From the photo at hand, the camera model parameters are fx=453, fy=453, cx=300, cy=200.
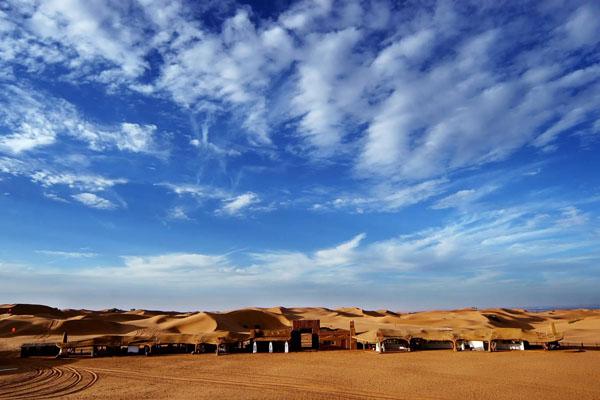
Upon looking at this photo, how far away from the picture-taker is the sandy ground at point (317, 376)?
25453mm

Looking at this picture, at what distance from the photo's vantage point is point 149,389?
1069 inches

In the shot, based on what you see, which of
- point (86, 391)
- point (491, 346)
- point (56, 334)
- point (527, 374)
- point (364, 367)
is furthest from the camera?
point (56, 334)

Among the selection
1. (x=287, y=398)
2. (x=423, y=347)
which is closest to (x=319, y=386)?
(x=287, y=398)

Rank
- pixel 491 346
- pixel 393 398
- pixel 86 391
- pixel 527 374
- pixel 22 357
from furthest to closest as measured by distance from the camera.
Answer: pixel 491 346 < pixel 22 357 < pixel 527 374 < pixel 86 391 < pixel 393 398

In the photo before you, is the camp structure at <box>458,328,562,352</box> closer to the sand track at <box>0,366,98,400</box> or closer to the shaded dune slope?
the shaded dune slope

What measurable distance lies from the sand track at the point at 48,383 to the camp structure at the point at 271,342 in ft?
55.6

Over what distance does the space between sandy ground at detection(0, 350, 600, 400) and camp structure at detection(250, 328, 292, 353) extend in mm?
3849

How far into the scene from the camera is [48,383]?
1149 inches

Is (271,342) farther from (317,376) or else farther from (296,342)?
(317,376)

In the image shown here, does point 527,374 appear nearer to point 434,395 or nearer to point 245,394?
point 434,395

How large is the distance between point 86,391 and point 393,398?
17.7m

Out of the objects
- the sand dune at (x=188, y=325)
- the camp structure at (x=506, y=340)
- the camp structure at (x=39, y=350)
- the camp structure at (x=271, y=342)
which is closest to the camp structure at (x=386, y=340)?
the camp structure at (x=506, y=340)

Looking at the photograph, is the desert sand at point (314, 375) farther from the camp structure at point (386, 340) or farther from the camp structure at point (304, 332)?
the camp structure at point (304, 332)

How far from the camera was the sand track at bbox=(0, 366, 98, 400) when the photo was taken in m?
25.9
